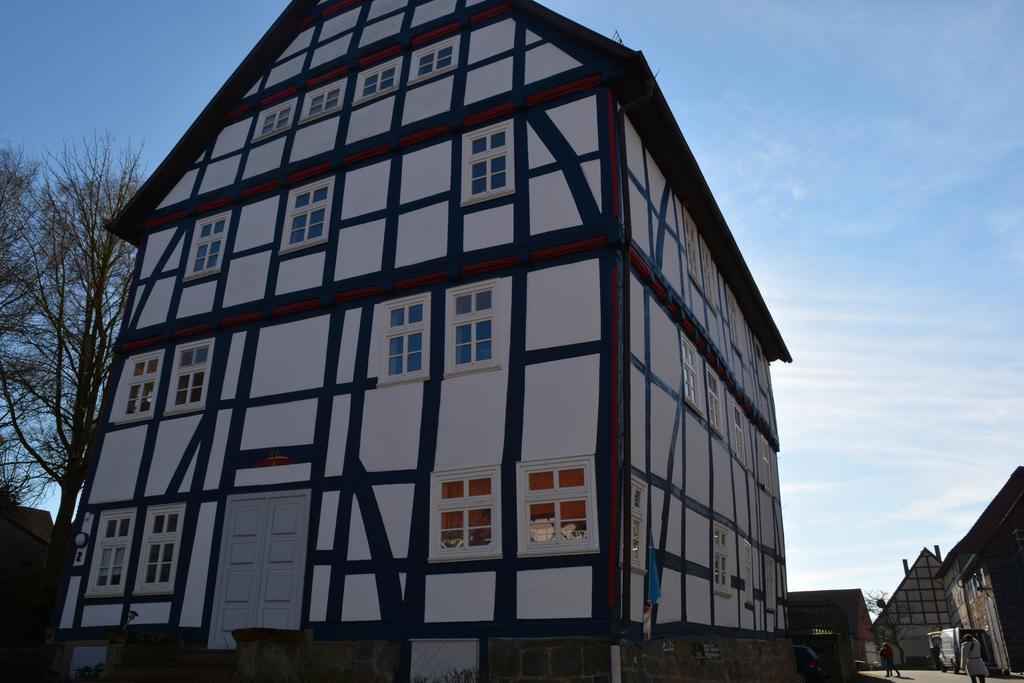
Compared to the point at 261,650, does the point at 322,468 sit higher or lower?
higher

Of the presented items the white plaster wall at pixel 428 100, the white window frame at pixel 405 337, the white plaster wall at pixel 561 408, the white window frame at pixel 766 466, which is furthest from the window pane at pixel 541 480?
the white window frame at pixel 766 466

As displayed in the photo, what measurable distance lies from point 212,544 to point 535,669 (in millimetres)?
6738

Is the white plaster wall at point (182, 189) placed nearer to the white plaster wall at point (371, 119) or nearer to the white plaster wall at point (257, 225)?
the white plaster wall at point (257, 225)

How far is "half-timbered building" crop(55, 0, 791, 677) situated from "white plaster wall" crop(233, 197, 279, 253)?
0.06 m

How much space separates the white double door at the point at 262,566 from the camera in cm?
1284

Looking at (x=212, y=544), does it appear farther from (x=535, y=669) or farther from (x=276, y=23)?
(x=276, y=23)

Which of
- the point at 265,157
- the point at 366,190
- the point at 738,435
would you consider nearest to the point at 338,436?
the point at 366,190

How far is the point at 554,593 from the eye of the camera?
10562 millimetres

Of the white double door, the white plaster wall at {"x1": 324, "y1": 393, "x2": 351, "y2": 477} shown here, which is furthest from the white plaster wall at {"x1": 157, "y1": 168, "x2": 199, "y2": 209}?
the white double door

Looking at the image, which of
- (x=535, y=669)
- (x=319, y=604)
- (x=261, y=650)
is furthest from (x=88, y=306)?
(x=535, y=669)

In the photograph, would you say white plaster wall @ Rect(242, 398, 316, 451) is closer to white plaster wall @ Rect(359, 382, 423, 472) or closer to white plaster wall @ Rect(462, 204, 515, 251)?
white plaster wall @ Rect(359, 382, 423, 472)

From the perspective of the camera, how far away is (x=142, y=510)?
1498 centimetres

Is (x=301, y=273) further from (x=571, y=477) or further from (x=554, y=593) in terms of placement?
(x=554, y=593)

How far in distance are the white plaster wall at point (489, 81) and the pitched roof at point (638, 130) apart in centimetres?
121
